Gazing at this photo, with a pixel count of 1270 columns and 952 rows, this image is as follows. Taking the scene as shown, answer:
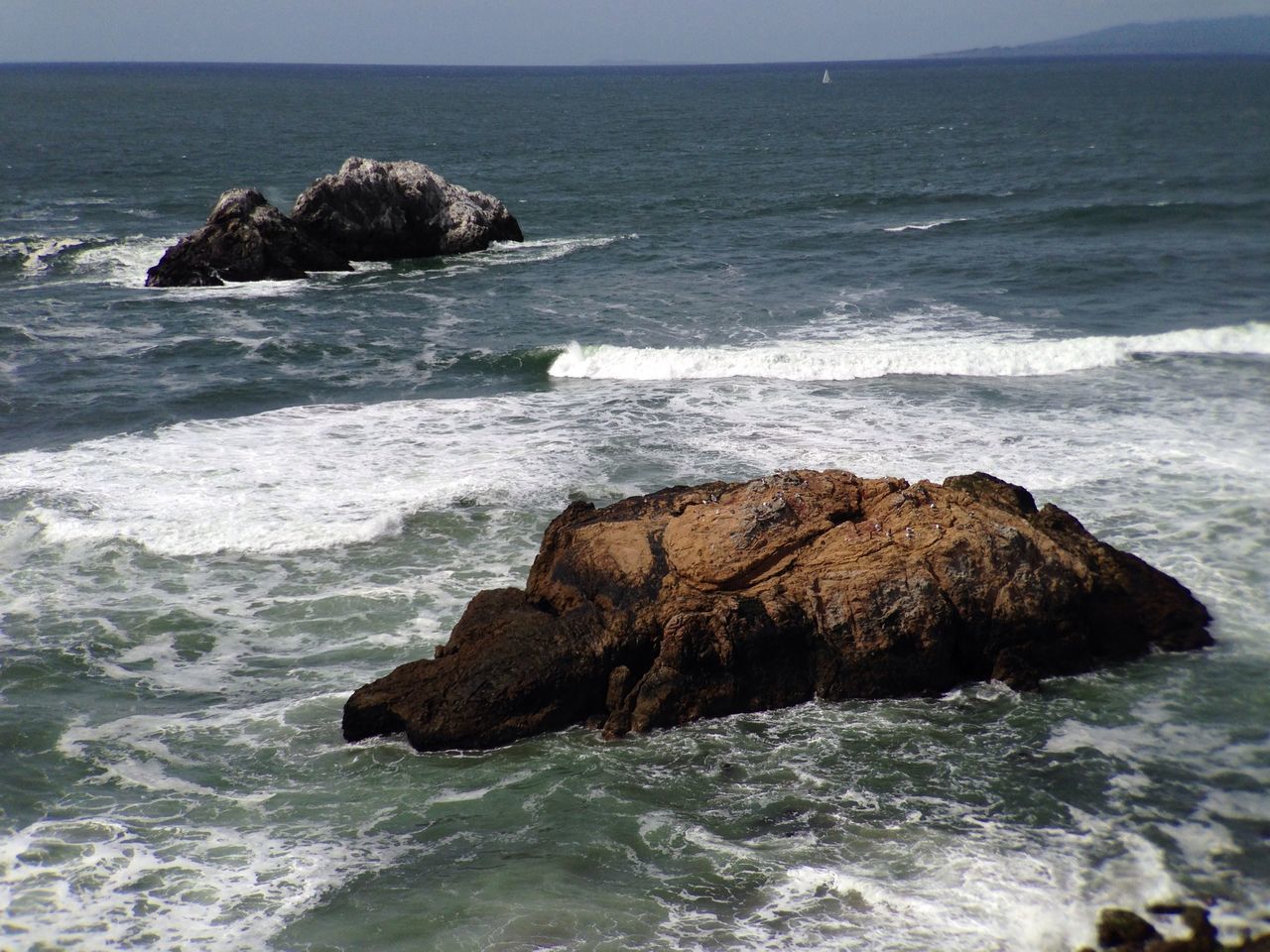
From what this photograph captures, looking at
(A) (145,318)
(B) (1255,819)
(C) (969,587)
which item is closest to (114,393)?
(A) (145,318)

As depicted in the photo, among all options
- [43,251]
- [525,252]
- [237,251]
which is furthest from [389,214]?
[43,251]

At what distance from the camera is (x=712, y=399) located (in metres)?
18.4

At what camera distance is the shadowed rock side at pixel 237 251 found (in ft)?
89.8

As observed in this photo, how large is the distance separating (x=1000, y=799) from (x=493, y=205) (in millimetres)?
26614

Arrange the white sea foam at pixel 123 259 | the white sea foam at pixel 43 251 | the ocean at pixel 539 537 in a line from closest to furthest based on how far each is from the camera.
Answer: the ocean at pixel 539 537 < the white sea foam at pixel 123 259 < the white sea foam at pixel 43 251

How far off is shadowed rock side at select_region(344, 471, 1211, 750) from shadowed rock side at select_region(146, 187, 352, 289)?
19.6 meters

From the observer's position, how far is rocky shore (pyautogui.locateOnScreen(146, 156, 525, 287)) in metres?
27.6

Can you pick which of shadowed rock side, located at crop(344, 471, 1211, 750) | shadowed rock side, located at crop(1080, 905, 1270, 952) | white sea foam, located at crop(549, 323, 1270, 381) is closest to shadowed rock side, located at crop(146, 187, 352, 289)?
white sea foam, located at crop(549, 323, 1270, 381)

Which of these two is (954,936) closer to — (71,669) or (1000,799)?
(1000,799)

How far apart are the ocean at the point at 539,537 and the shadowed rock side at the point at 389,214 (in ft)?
3.54

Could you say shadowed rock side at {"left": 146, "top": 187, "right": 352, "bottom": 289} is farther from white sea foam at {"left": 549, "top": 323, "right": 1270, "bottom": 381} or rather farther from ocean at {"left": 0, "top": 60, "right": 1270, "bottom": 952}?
white sea foam at {"left": 549, "top": 323, "right": 1270, "bottom": 381}

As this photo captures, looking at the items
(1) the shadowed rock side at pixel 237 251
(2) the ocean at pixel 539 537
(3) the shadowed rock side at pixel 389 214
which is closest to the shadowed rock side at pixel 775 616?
(2) the ocean at pixel 539 537

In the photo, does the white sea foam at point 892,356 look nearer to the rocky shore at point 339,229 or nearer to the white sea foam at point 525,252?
the white sea foam at point 525,252

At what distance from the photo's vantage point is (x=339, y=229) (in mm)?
29547
